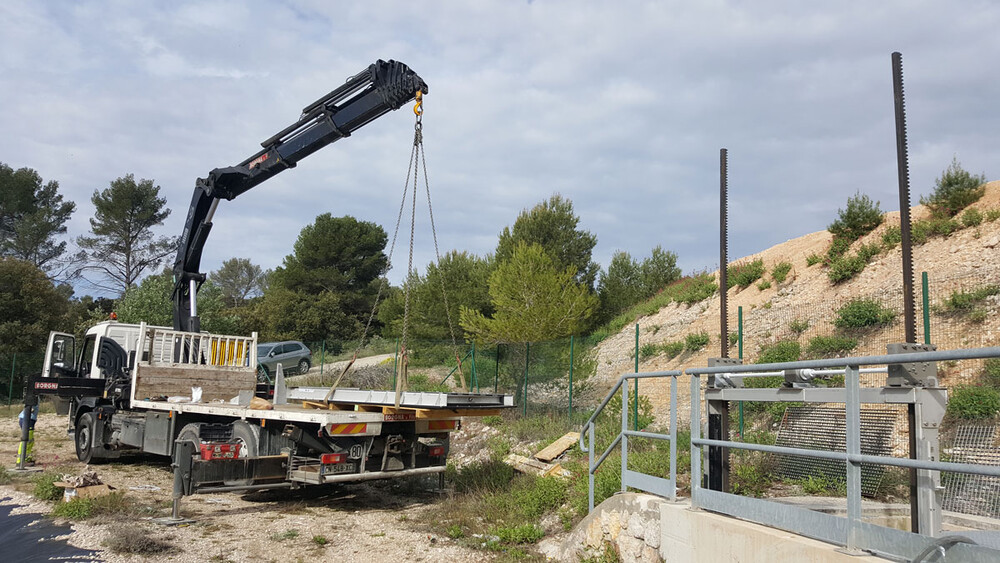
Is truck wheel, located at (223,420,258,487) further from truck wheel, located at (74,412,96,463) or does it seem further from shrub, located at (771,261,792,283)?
shrub, located at (771,261,792,283)

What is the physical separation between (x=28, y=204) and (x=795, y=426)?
5499 centimetres

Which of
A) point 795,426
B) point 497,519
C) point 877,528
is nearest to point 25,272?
point 497,519

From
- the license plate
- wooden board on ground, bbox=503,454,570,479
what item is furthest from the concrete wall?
the license plate

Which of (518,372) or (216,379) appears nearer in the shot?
(216,379)

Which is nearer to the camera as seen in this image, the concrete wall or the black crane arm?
the concrete wall

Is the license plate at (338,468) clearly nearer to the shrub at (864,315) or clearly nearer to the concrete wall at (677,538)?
the concrete wall at (677,538)

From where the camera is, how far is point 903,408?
844 centimetres

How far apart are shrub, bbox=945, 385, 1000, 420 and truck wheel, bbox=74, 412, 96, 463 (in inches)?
553

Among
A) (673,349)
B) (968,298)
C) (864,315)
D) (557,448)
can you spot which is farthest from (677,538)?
(673,349)

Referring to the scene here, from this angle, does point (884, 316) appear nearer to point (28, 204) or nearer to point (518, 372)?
point (518, 372)

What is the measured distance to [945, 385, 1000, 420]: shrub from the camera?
7.75 metres

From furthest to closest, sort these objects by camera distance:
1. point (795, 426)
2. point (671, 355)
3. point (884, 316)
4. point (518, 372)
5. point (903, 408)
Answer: point (671, 355) < point (518, 372) < point (884, 316) < point (795, 426) < point (903, 408)

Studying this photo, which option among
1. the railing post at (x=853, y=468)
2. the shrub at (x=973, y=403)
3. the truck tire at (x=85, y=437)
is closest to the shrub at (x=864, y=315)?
the shrub at (x=973, y=403)

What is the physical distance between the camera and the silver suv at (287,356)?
28812 mm
